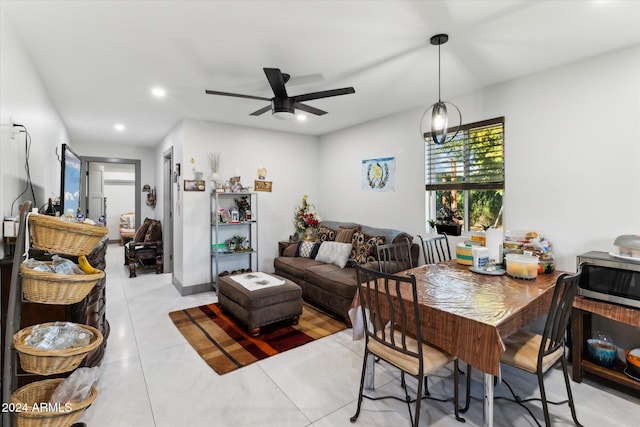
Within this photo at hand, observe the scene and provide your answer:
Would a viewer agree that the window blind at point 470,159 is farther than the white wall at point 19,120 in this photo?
Yes

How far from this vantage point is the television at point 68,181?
2667mm

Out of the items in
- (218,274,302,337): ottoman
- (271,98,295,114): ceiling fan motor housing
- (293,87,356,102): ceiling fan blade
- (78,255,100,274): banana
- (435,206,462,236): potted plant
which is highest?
(293,87,356,102): ceiling fan blade

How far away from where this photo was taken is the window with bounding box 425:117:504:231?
3352 millimetres

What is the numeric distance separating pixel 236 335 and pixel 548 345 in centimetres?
264

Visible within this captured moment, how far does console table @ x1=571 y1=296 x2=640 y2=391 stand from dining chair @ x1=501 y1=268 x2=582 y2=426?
1.98ft

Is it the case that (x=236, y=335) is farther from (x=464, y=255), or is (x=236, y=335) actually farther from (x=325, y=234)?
(x=464, y=255)

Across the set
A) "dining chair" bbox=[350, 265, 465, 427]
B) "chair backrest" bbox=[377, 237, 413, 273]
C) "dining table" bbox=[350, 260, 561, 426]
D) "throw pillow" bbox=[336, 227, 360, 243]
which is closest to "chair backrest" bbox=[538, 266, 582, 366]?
"dining table" bbox=[350, 260, 561, 426]

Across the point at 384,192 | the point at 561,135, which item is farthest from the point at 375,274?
the point at 384,192

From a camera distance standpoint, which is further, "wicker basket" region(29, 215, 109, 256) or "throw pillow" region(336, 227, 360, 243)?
"throw pillow" region(336, 227, 360, 243)

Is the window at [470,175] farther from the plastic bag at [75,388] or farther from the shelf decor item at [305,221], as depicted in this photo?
the plastic bag at [75,388]

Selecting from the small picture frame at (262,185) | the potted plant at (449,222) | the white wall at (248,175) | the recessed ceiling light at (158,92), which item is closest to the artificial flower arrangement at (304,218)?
the white wall at (248,175)

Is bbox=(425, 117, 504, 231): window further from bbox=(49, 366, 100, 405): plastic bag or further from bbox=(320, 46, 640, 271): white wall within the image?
bbox=(49, 366, 100, 405): plastic bag

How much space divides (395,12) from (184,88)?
92.7 inches

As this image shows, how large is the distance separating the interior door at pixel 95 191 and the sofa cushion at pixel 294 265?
4367mm
